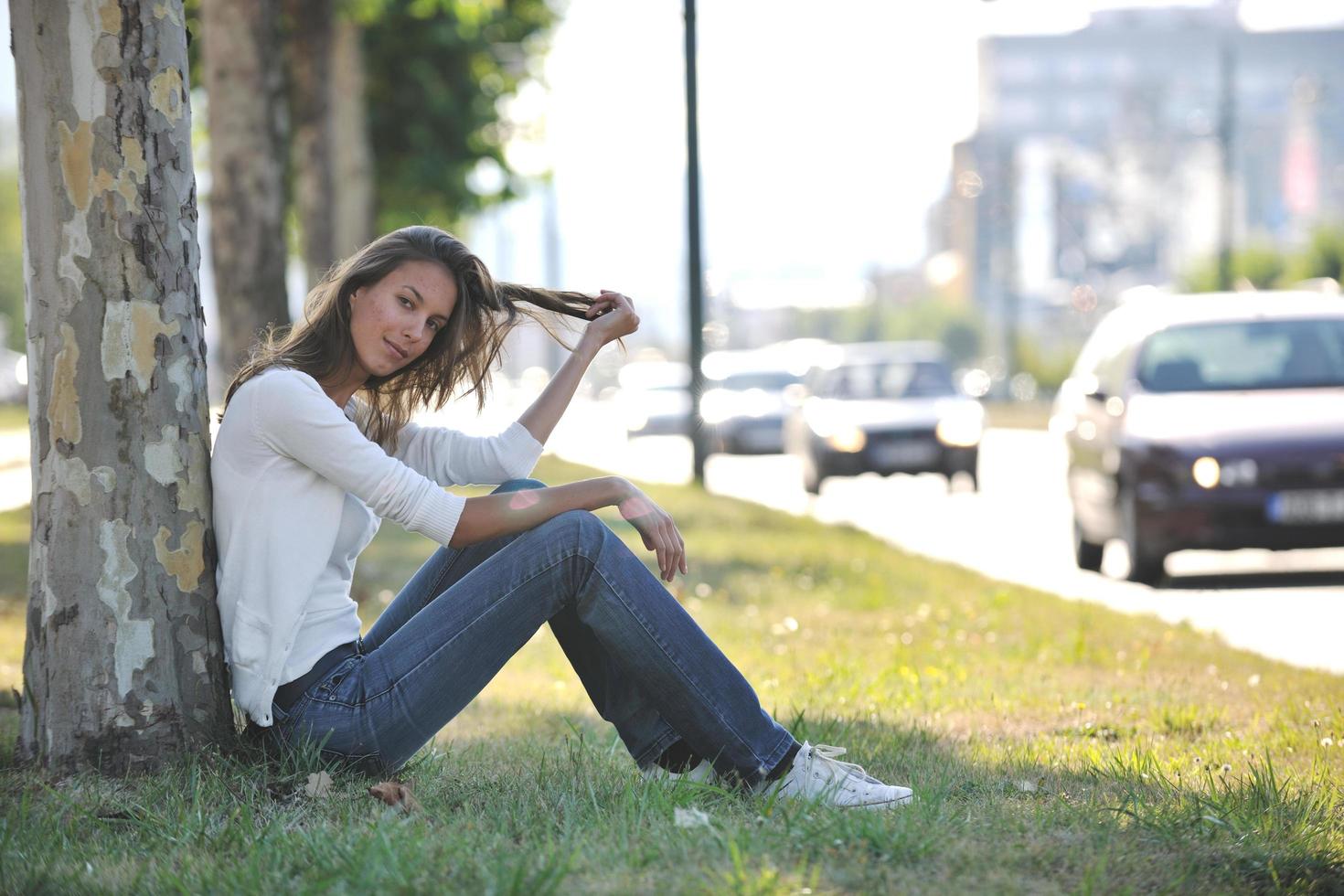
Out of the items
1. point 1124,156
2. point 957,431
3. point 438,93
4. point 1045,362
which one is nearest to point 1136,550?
point 957,431

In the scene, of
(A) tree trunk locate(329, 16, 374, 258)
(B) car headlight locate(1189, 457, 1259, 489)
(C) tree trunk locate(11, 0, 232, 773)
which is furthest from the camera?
(A) tree trunk locate(329, 16, 374, 258)

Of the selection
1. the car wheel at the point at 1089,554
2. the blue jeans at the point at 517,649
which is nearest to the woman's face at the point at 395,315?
the blue jeans at the point at 517,649

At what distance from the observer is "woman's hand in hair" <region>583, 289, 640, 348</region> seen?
4.85 m

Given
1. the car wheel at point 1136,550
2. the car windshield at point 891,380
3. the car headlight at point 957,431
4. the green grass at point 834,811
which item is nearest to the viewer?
the green grass at point 834,811

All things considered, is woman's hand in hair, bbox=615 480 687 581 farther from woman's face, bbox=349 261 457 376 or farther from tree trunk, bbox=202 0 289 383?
tree trunk, bbox=202 0 289 383

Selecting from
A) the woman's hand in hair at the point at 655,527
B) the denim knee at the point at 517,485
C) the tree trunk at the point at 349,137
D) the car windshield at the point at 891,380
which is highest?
the tree trunk at the point at 349,137

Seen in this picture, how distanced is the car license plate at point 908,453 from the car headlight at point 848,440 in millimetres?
193

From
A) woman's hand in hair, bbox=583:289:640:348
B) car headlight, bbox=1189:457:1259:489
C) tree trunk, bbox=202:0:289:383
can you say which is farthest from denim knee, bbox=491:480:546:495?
tree trunk, bbox=202:0:289:383

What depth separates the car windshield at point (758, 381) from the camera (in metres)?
32.7

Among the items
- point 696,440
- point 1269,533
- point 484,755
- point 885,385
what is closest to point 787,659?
point 484,755

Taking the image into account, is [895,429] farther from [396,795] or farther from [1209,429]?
[396,795]

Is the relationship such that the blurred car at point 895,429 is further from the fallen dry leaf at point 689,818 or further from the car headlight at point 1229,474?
the fallen dry leaf at point 689,818

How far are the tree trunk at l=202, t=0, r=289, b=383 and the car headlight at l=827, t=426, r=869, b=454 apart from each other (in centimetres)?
997

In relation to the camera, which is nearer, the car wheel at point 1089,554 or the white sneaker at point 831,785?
the white sneaker at point 831,785
